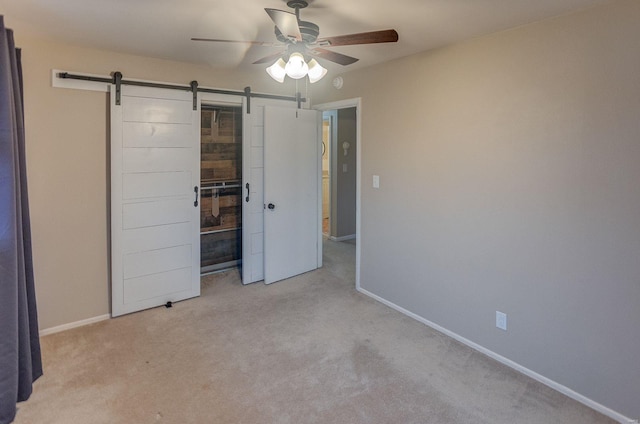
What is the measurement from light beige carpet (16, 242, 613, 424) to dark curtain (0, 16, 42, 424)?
18 cm

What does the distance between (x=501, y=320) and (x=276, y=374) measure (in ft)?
5.42

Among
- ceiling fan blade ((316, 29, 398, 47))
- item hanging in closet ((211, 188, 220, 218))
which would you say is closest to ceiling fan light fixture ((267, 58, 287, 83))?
ceiling fan blade ((316, 29, 398, 47))

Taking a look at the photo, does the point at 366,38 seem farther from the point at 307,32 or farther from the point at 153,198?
the point at 153,198

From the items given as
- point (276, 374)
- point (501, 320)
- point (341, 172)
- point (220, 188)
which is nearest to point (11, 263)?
point (276, 374)

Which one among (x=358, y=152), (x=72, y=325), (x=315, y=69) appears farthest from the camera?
(x=358, y=152)

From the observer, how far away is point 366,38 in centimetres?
207

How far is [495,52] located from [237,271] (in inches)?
141

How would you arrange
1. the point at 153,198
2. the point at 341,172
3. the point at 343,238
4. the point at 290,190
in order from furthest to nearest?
the point at 343,238 → the point at 341,172 → the point at 290,190 → the point at 153,198

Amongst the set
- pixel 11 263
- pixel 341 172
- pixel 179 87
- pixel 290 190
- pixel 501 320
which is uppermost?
pixel 179 87

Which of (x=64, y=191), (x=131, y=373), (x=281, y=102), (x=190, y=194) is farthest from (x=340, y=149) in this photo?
(x=131, y=373)

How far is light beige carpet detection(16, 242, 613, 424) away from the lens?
2.14m

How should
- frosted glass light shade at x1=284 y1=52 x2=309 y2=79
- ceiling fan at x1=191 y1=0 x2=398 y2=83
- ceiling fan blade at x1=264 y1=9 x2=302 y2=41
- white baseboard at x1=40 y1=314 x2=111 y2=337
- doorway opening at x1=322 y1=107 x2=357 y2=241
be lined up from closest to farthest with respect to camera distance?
ceiling fan blade at x1=264 y1=9 x2=302 y2=41, ceiling fan at x1=191 y1=0 x2=398 y2=83, frosted glass light shade at x1=284 y1=52 x2=309 y2=79, white baseboard at x1=40 y1=314 x2=111 y2=337, doorway opening at x1=322 y1=107 x2=357 y2=241

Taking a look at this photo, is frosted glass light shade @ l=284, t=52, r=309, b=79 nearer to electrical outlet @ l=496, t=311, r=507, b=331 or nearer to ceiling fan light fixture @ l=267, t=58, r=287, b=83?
ceiling fan light fixture @ l=267, t=58, r=287, b=83

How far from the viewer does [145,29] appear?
2.62 meters
